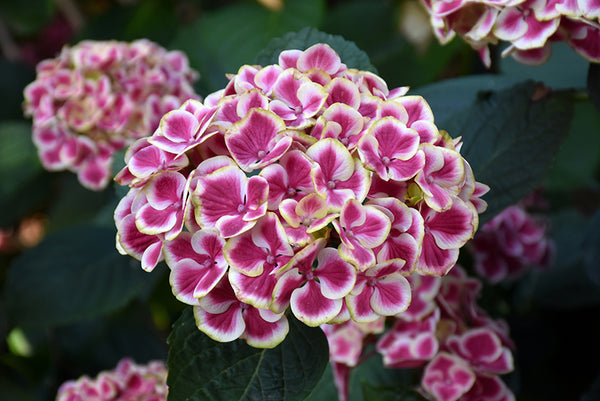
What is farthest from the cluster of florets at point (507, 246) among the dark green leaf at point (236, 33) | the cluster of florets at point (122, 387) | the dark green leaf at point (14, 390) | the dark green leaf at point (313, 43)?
the dark green leaf at point (14, 390)

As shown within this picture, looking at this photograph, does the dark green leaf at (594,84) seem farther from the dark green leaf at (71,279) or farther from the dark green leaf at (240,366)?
the dark green leaf at (71,279)

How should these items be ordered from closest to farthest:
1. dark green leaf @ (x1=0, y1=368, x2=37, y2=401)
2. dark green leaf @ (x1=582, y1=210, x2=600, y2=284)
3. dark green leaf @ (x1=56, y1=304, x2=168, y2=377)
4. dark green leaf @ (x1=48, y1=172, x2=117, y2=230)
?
dark green leaf @ (x1=582, y1=210, x2=600, y2=284), dark green leaf @ (x1=0, y1=368, x2=37, y2=401), dark green leaf @ (x1=56, y1=304, x2=168, y2=377), dark green leaf @ (x1=48, y1=172, x2=117, y2=230)

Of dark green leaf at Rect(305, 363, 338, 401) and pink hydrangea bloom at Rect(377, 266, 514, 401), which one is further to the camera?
dark green leaf at Rect(305, 363, 338, 401)

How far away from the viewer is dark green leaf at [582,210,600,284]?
83cm

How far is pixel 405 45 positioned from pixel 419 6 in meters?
0.23

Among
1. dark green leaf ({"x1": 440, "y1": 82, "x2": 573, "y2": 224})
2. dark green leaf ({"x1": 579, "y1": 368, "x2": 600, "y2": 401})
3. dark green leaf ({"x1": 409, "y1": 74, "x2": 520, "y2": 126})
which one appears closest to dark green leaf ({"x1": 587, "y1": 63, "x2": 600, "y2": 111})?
dark green leaf ({"x1": 440, "y1": 82, "x2": 573, "y2": 224})

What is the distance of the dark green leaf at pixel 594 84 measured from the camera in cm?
77

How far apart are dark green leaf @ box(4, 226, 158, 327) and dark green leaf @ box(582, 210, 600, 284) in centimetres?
74

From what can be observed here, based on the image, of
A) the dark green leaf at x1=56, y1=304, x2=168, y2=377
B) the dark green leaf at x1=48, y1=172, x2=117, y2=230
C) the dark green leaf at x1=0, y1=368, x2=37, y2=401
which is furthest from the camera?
the dark green leaf at x1=48, y1=172, x2=117, y2=230

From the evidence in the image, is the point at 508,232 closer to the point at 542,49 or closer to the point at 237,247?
the point at 542,49

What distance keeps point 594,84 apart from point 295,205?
501 millimetres

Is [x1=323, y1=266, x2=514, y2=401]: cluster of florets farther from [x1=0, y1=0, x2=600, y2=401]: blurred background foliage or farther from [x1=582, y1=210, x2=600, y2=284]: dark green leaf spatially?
[x1=582, y1=210, x2=600, y2=284]: dark green leaf

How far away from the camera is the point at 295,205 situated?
0.50m

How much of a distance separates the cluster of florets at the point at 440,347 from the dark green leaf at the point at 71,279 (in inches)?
19.1
